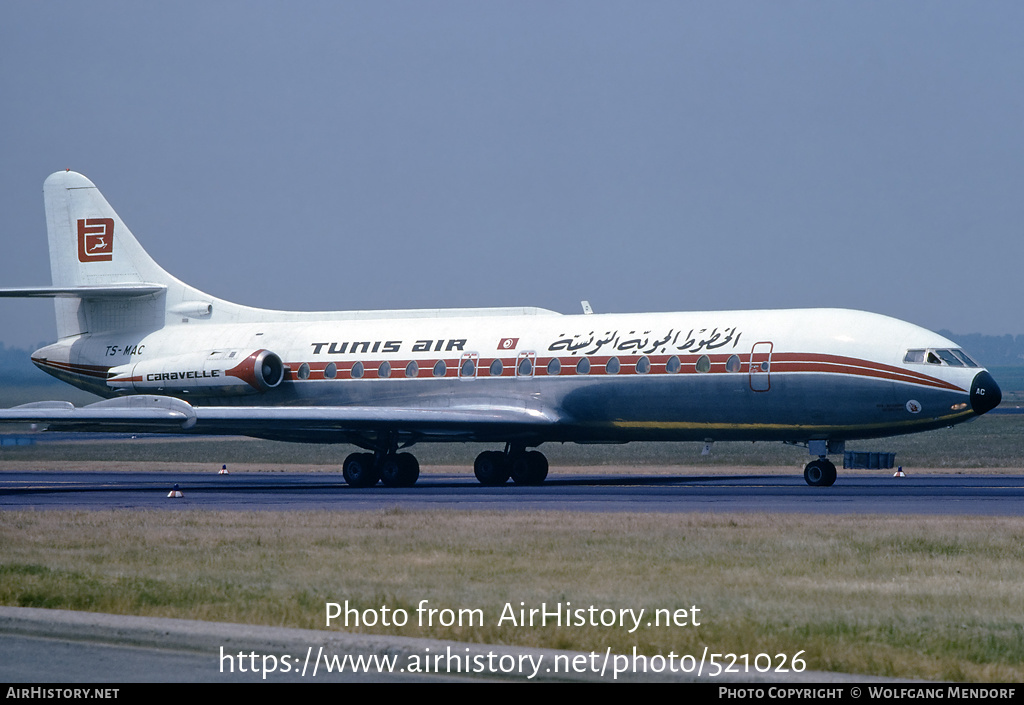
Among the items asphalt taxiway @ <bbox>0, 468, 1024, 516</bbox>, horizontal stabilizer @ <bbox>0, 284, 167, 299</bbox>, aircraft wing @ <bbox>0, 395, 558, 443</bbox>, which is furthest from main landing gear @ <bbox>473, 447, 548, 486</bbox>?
horizontal stabilizer @ <bbox>0, 284, 167, 299</bbox>

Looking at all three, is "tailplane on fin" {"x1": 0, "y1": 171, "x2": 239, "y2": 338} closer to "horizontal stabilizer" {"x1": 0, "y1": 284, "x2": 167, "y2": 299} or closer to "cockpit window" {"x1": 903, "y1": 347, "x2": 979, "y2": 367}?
"horizontal stabilizer" {"x1": 0, "y1": 284, "x2": 167, "y2": 299}

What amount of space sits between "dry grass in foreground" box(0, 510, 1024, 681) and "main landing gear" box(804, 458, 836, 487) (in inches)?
367

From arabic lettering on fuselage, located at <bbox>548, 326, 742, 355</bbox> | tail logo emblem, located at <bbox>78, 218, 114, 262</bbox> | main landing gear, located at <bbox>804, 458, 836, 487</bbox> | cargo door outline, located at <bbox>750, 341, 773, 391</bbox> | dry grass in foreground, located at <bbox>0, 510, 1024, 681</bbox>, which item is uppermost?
tail logo emblem, located at <bbox>78, 218, 114, 262</bbox>

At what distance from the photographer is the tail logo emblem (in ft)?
134

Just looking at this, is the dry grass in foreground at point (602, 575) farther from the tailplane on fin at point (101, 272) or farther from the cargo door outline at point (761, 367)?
the tailplane on fin at point (101, 272)

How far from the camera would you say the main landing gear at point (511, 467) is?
34.2 m

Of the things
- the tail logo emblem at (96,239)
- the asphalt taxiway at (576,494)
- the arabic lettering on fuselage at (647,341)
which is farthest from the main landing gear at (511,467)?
the tail logo emblem at (96,239)

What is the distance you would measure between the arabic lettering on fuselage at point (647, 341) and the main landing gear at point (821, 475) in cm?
340

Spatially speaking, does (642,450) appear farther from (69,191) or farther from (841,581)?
(841,581)

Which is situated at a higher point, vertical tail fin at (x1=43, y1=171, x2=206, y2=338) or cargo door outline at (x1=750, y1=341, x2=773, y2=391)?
vertical tail fin at (x1=43, y1=171, x2=206, y2=338)

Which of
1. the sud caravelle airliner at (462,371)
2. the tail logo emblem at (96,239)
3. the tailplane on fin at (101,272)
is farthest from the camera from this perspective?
the tail logo emblem at (96,239)

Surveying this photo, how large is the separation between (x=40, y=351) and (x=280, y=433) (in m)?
11.8

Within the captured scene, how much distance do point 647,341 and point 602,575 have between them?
18.9 m

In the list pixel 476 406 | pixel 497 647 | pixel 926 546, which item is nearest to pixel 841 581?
pixel 926 546
